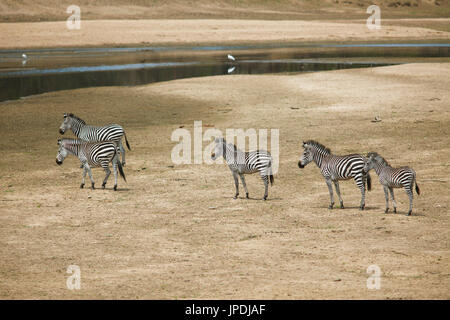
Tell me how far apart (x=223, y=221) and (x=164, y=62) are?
41163 mm

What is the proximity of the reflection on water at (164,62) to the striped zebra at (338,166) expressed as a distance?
2398 cm

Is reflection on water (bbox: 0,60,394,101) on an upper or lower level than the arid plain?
upper

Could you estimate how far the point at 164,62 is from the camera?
5388 centimetres

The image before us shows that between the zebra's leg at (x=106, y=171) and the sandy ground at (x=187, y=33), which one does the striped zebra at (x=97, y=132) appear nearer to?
the zebra's leg at (x=106, y=171)

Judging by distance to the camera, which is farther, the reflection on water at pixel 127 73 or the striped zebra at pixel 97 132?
the reflection on water at pixel 127 73

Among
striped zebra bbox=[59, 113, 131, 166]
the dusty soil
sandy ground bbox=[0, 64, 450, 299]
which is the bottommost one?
sandy ground bbox=[0, 64, 450, 299]

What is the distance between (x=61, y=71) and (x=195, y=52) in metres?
17.9

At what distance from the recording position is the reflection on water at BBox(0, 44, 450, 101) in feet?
140

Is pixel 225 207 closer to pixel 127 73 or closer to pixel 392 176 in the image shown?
pixel 392 176

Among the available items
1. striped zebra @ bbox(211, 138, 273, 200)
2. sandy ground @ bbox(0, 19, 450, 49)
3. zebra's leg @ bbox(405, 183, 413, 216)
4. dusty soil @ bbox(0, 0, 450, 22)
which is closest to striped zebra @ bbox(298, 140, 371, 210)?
striped zebra @ bbox(211, 138, 273, 200)

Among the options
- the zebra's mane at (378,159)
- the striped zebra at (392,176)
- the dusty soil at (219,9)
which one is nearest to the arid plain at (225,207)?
the striped zebra at (392,176)

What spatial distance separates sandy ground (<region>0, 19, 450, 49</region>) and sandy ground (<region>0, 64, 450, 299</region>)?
4288 centimetres

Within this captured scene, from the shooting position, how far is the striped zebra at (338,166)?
1433 centimetres

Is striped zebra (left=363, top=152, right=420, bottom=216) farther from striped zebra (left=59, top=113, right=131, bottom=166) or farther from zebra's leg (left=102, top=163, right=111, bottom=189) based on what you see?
striped zebra (left=59, top=113, right=131, bottom=166)
